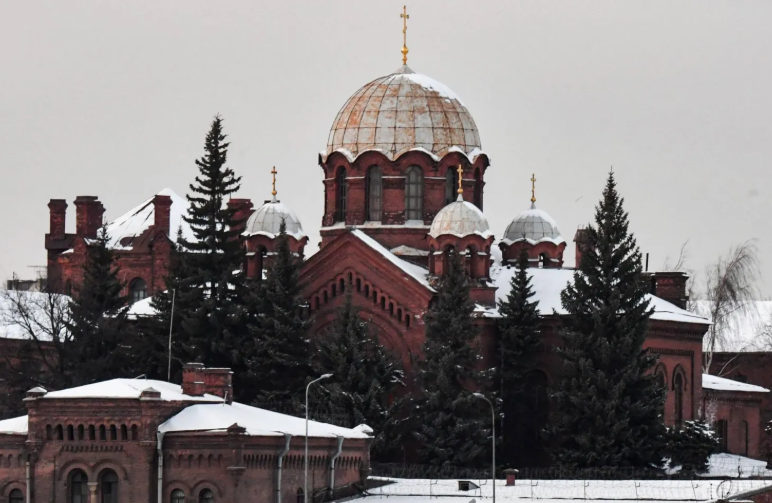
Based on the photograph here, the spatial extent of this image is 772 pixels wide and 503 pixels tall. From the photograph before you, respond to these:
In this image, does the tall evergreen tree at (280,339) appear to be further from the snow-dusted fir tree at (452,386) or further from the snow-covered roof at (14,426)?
the snow-covered roof at (14,426)

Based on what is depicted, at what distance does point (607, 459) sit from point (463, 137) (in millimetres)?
15854

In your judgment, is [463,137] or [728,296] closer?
[463,137]

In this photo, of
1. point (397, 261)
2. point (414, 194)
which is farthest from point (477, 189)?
point (397, 261)

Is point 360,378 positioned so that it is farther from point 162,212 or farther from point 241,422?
point 162,212

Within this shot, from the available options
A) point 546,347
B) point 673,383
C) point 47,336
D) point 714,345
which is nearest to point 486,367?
point 546,347

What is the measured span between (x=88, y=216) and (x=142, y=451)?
34.1 metres

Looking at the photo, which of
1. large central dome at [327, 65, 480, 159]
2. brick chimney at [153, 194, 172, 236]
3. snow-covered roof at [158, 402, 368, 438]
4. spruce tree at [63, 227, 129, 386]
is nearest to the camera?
snow-covered roof at [158, 402, 368, 438]

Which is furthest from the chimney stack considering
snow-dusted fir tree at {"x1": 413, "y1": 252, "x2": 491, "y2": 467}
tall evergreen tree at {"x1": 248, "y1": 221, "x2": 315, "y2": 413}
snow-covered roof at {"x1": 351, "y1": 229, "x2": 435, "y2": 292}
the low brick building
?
the low brick building

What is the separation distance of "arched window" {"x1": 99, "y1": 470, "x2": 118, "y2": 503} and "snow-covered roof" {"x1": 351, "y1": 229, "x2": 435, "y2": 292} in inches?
651

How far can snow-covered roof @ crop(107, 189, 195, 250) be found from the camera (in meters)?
107

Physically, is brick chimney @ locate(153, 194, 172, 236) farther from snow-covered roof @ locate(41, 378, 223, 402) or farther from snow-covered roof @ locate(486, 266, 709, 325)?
snow-covered roof @ locate(41, 378, 223, 402)

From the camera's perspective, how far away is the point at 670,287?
9631 cm

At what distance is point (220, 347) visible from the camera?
8675cm

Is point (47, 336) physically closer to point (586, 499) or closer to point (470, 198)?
point (470, 198)
